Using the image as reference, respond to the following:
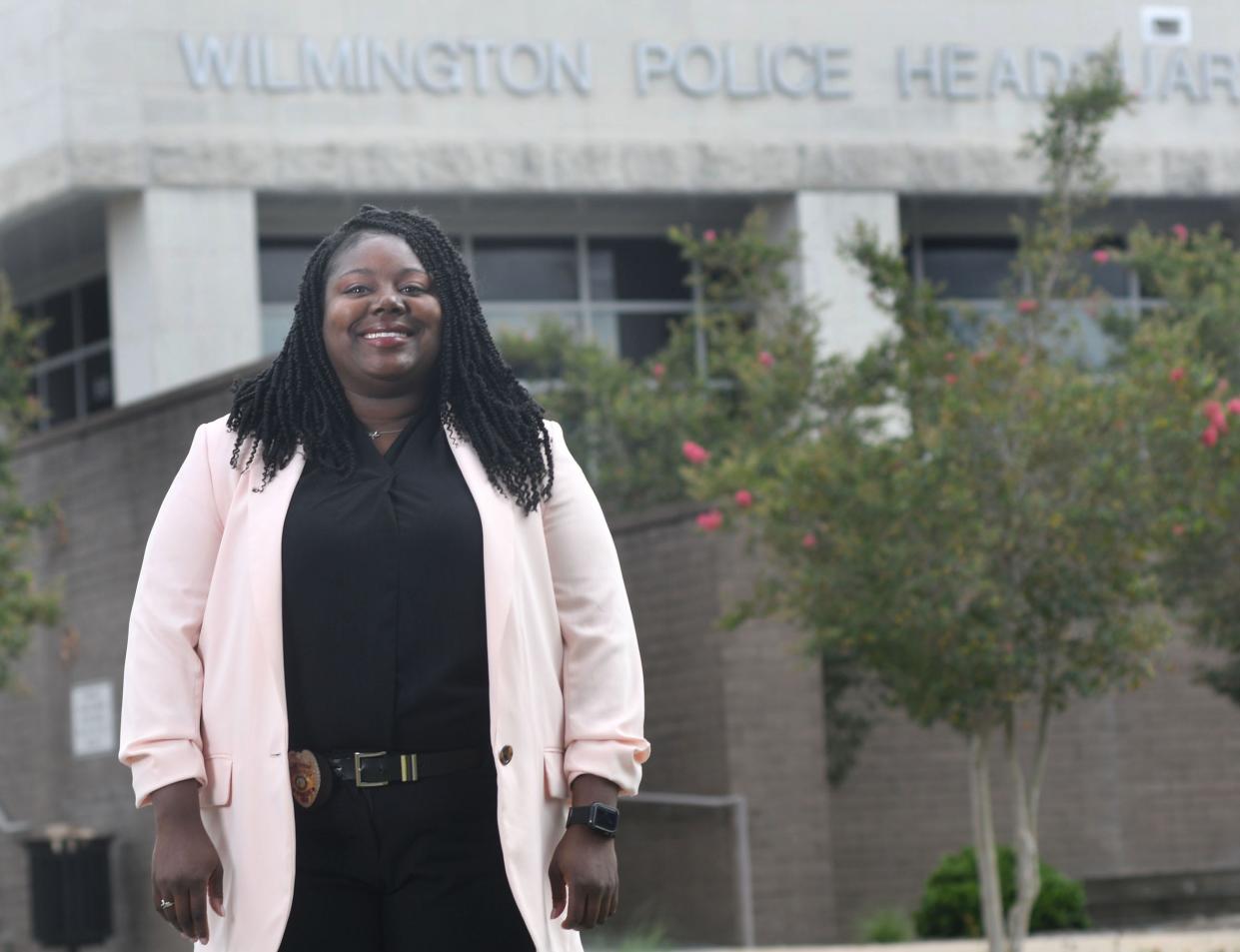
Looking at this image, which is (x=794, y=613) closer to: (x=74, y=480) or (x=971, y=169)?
(x=74, y=480)

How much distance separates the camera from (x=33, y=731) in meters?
16.4

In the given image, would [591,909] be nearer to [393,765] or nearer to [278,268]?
[393,765]

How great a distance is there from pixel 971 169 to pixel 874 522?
14.6 meters

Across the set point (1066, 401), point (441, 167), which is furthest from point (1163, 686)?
point (441, 167)

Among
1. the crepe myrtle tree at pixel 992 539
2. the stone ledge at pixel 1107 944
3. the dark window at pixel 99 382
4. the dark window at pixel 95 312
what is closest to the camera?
the crepe myrtle tree at pixel 992 539

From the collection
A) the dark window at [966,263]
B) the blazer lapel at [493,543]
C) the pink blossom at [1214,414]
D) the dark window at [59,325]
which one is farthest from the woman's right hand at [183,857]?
the dark window at [966,263]

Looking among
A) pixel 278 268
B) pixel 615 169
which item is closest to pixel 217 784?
pixel 615 169

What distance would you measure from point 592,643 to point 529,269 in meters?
21.5

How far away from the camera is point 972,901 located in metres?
15.4

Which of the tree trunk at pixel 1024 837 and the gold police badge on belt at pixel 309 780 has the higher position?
the gold police badge on belt at pixel 309 780

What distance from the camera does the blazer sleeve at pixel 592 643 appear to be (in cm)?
404

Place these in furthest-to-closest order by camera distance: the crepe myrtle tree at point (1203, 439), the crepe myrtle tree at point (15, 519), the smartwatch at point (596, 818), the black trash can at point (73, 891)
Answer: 1. the black trash can at point (73, 891)
2. the crepe myrtle tree at point (15, 519)
3. the crepe myrtle tree at point (1203, 439)
4. the smartwatch at point (596, 818)

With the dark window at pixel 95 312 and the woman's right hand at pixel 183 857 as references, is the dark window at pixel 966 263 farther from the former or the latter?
the woman's right hand at pixel 183 857

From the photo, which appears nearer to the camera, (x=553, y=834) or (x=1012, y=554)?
(x=553, y=834)
